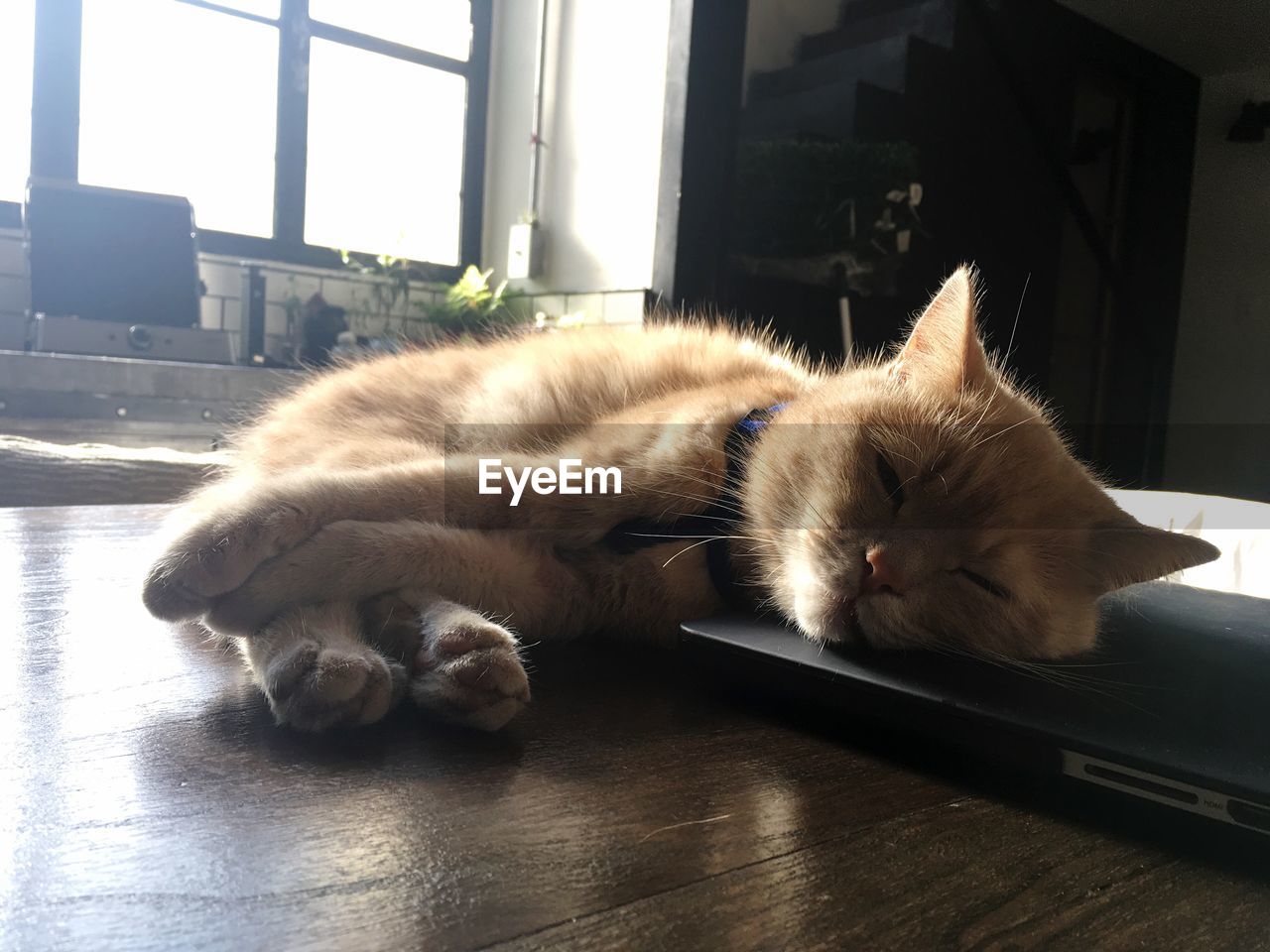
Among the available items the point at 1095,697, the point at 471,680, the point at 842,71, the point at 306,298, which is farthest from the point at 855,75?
the point at 471,680

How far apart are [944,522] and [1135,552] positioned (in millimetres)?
209

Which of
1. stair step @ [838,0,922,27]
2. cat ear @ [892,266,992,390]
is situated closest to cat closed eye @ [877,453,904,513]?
cat ear @ [892,266,992,390]

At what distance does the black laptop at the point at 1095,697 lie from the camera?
50 centimetres

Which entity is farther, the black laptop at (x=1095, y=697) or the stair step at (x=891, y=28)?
the stair step at (x=891, y=28)

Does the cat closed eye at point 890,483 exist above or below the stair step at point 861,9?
below

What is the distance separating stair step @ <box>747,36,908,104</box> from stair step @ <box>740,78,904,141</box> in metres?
0.02

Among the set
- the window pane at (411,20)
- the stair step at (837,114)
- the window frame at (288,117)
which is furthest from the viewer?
the window pane at (411,20)

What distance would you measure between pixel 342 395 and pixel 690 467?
529 millimetres

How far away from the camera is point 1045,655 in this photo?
2.67 ft

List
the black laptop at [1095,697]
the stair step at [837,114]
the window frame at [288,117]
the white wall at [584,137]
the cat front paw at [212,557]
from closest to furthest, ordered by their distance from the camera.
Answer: the black laptop at [1095,697] < the cat front paw at [212,557] < the stair step at [837,114] < the window frame at [288,117] < the white wall at [584,137]

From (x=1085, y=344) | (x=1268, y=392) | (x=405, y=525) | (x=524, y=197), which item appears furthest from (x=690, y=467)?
(x=524, y=197)

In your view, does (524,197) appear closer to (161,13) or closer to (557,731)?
(161,13)

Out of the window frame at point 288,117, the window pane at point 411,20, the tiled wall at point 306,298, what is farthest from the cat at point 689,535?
the window pane at point 411,20

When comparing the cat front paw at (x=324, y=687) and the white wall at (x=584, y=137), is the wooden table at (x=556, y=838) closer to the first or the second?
the cat front paw at (x=324, y=687)
